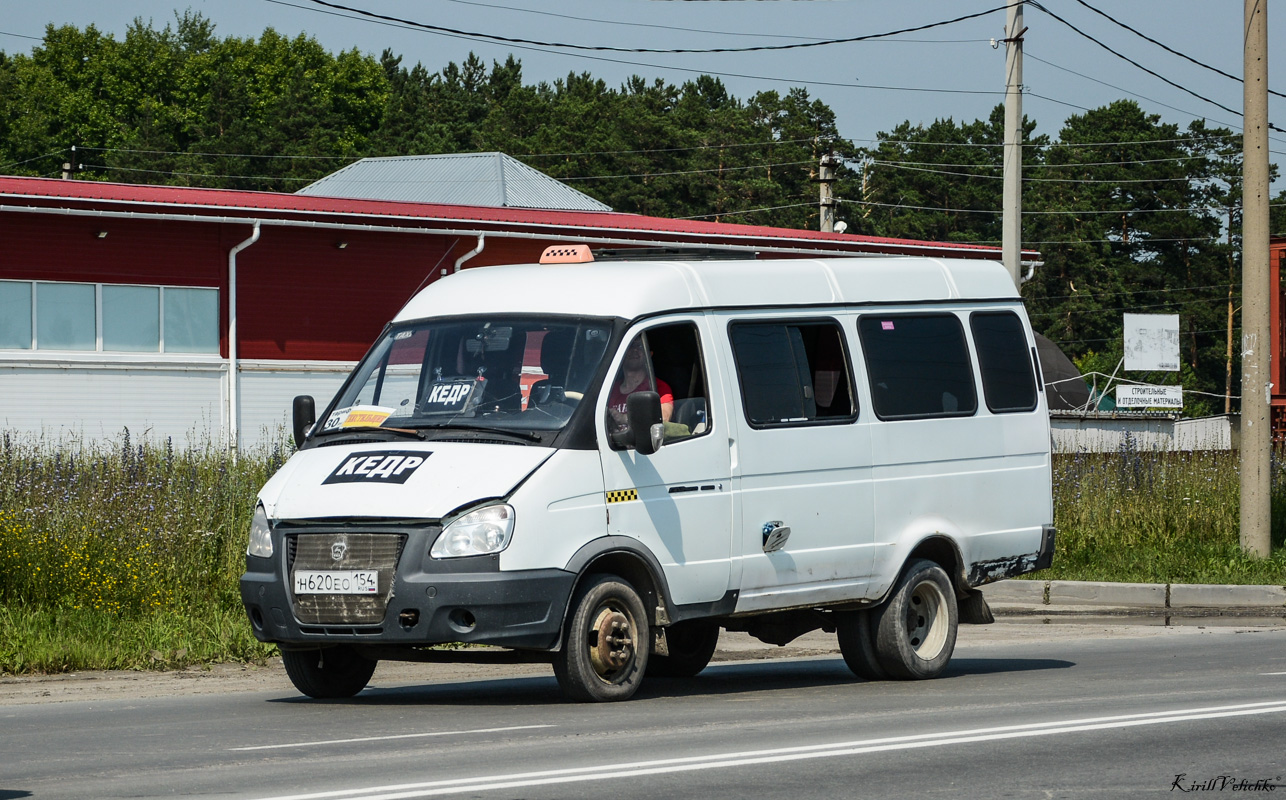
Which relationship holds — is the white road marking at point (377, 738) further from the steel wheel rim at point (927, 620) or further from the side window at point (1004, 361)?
the side window at point (1004, 361)

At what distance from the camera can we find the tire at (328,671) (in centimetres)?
1002

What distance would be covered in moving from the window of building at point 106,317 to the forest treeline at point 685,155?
60524 millimetres

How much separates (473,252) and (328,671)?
20501 millimetres

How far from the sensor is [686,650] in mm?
11648

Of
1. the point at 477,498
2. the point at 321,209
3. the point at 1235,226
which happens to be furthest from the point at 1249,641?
the point at 1235,226

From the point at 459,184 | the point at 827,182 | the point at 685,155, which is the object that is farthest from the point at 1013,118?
the point at 685,155

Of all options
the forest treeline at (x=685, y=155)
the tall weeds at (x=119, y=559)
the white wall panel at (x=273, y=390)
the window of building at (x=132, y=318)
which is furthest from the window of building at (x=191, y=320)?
the forest treeline at (x=685, y=155)

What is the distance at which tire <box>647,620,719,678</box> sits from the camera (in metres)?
11.6

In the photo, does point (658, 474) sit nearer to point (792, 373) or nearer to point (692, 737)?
point (792, 373)

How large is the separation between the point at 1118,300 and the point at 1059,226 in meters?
5.30

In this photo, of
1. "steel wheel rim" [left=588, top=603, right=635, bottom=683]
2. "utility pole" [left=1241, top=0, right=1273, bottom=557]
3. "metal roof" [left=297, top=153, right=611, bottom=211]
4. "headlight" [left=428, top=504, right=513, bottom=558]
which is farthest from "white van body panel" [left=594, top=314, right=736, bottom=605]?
"metal roof" [left=297, top=153, right=611, bottom=211]

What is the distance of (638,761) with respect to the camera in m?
7.38

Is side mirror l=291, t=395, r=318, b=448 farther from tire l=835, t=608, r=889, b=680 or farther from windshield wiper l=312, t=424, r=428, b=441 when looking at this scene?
tire l=835, t=608, r=889, b=680

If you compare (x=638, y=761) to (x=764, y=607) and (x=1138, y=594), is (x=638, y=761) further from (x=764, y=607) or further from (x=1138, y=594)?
(x=1138, y=594)
